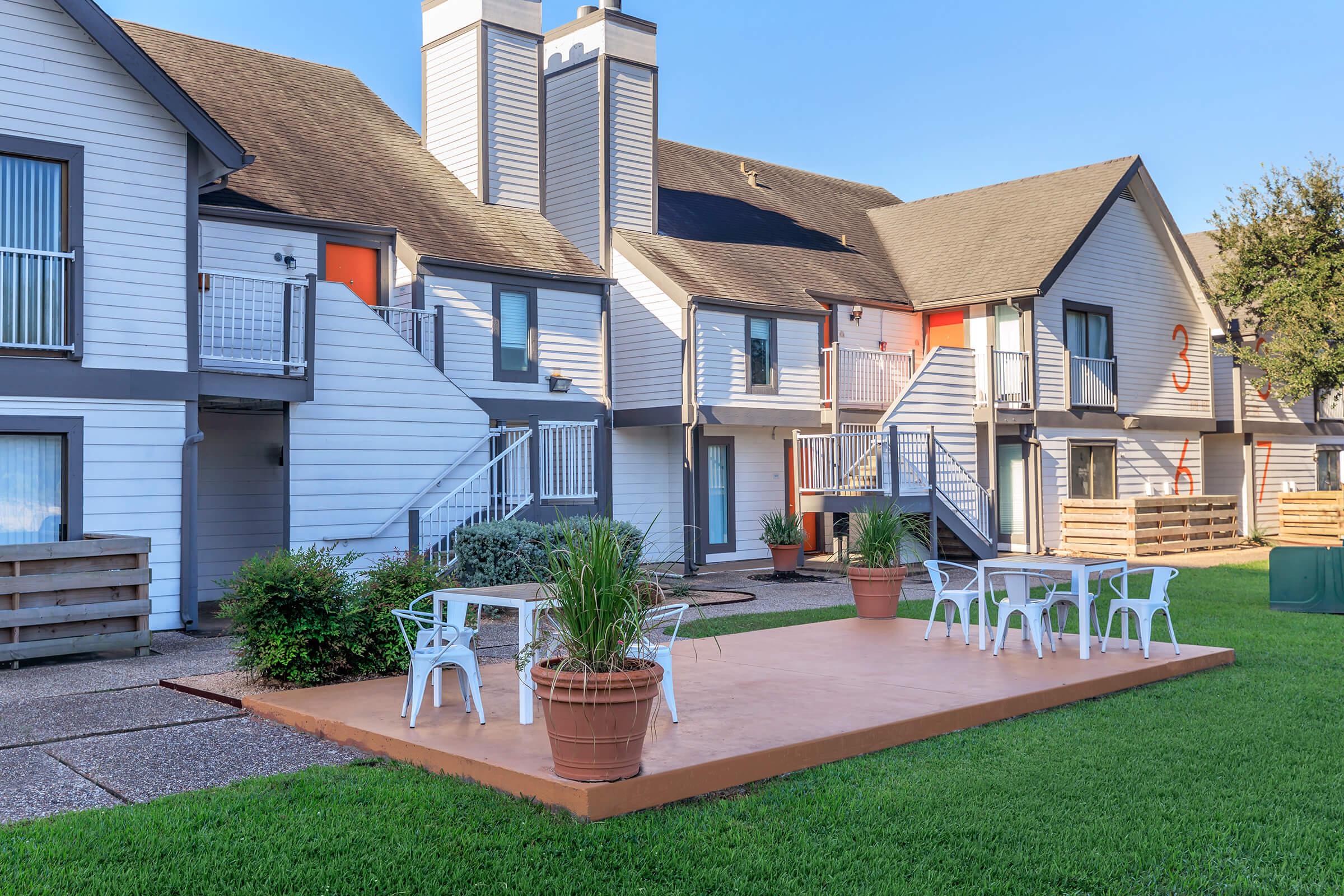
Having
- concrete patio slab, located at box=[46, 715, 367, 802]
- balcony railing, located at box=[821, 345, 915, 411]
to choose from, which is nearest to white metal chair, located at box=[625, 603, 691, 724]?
concrete patio slab, located at box=[46, 715, 367, 802]

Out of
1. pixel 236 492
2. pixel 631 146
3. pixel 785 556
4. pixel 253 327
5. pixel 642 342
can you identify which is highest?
pixel 631 146

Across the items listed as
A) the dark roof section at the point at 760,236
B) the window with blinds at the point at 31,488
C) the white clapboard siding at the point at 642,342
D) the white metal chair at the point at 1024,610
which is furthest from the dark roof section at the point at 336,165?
the white metal chair at the point at 1024,610

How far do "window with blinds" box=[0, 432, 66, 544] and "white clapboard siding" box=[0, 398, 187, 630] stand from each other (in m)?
0.25

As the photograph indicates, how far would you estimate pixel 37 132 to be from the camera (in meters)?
11.3

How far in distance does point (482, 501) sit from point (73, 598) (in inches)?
232

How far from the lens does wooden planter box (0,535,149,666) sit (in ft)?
30.4

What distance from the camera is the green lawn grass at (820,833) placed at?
4312 mm

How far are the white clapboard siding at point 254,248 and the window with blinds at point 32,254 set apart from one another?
3182mm

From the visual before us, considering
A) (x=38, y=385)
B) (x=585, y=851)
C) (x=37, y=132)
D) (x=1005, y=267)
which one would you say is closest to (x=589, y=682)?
(x=585, y=851)

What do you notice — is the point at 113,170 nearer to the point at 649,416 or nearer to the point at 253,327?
the point at 253,327

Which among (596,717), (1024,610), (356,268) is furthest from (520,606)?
(356,268)

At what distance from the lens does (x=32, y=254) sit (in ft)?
36.9

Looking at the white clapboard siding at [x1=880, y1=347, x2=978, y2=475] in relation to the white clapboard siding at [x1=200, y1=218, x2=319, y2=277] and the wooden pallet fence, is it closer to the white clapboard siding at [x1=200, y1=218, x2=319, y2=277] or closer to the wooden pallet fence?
the wooden pallet fence

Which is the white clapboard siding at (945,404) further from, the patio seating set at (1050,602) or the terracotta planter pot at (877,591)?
the patio seating set at (1050,602)
